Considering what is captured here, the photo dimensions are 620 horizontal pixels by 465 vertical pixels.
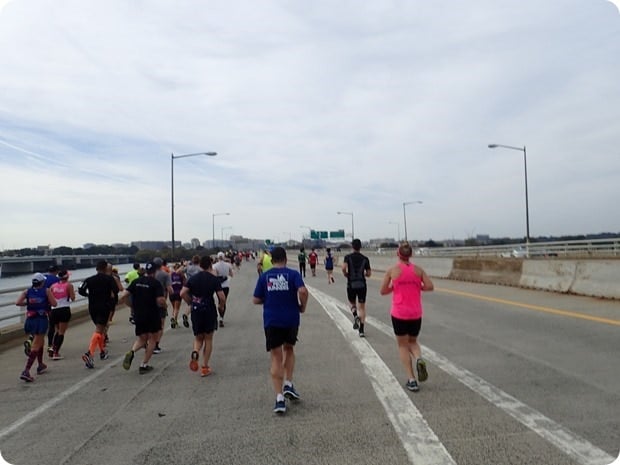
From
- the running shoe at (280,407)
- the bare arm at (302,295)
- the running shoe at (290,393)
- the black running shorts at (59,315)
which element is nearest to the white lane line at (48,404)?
the black running shorts at (59,315)

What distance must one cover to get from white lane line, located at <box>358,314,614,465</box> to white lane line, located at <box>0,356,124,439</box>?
5.24 m

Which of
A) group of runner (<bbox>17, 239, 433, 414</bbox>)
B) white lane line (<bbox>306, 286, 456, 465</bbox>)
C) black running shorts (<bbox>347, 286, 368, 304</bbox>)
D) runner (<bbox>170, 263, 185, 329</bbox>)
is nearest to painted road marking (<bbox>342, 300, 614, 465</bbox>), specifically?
group of runner (<bbox>17, 239, 433, 414</bbox>)

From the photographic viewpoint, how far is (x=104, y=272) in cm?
927

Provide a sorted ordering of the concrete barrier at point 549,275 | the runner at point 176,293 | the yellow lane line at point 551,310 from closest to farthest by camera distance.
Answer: the yellow lane line at point 551,310, the runner at point 176,293, the concrete barrier at point 549,275

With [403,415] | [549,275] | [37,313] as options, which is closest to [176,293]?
[37,313]

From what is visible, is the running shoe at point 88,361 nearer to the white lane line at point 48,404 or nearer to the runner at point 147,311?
the white lane line at point 48,404

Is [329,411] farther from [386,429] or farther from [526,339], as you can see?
[526,339]

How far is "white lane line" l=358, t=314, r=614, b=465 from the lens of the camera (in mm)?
4043

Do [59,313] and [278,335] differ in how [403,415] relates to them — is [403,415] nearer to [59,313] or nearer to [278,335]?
[278,335]

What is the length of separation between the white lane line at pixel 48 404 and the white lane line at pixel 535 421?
524 centimetres

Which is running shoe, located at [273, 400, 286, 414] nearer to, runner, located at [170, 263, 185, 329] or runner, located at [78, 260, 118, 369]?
runner, located at [78, 260, 118, 369]

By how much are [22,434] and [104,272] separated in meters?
4.42

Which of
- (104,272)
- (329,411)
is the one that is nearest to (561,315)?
(329,411)

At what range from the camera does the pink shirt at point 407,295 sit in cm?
627
